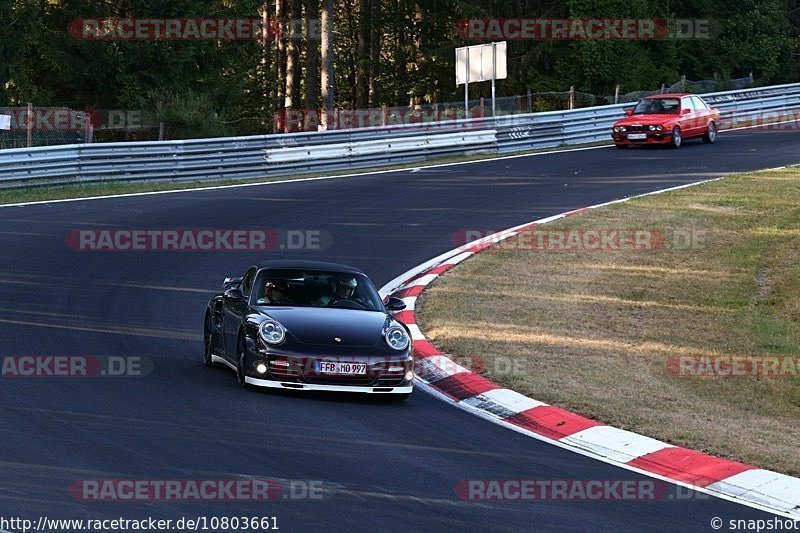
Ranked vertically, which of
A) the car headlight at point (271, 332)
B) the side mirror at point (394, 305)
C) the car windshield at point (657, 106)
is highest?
the car windshield at point (657, 106)

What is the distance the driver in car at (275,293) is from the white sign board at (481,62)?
23532 mm

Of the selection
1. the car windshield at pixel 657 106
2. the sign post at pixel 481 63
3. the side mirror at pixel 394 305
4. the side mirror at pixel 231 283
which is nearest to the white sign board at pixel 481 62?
the sign post at pixel 481 63

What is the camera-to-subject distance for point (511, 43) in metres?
54.6

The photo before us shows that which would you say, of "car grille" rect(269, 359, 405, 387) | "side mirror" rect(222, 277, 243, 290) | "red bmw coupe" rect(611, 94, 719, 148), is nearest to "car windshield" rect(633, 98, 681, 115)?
"red bmw coupe" rect(611, 94, 719, 148)

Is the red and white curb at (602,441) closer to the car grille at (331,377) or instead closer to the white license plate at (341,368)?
the car grille at (331,377)

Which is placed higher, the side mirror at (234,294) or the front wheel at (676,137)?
the front wheel at (676,137)

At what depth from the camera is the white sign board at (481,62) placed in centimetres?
Answer: 3550

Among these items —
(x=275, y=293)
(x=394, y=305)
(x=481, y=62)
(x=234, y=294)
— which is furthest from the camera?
(x=481, y=62)

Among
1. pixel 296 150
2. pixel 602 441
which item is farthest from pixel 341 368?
pixel 296 150

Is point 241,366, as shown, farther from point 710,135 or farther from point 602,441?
point 710,135

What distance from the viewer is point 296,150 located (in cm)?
2994

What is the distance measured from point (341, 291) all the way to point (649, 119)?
23220 millimetres

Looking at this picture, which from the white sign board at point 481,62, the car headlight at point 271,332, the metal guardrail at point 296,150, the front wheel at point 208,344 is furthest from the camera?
the white sign board at point 481,62

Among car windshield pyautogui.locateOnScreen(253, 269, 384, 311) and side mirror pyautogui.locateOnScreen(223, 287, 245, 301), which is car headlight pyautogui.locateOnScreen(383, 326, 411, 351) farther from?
side mirror pyautogui.locateOnScreen(223, 287, 245, 301)
